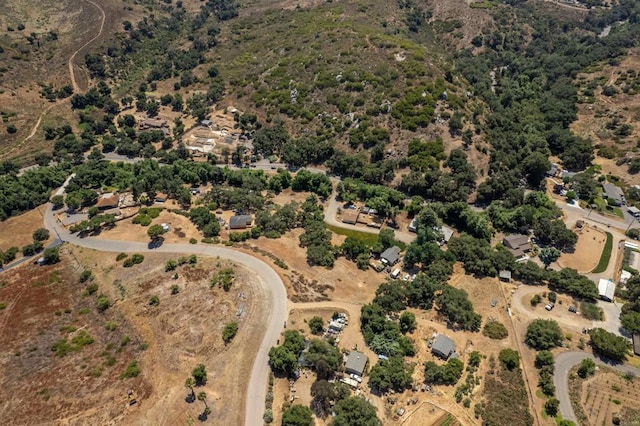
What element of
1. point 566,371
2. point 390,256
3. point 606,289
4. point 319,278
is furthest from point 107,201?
point 606,289

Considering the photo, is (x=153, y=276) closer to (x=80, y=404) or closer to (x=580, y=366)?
(x=80, y=404)

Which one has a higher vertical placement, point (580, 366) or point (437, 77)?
point (437, 77)

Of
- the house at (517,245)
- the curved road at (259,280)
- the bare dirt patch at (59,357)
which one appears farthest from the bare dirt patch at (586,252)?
the bare dirt patch at (59,357)

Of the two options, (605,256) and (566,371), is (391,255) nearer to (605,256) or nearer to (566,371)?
(566,371)

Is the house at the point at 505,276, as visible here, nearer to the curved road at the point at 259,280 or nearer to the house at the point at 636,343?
the house at the point at 636,343

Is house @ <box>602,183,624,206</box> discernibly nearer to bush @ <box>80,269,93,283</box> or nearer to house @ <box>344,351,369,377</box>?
house @ <box>344,351,369,377</box>

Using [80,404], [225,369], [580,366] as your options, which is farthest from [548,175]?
[80,404]

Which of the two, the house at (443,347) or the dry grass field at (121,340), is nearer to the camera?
the dry grass field at (121,340)
